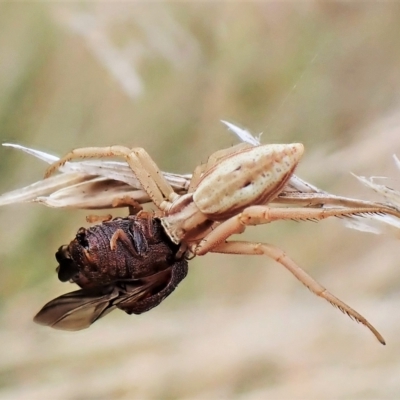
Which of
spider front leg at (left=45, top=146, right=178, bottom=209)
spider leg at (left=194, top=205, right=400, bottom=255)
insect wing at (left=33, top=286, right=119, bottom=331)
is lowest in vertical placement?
insect wing at (left=33, top=286, right=119, bottom=331)

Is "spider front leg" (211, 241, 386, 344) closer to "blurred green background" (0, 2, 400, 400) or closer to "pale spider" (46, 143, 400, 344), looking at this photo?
"pale spider" (46, 143, 400, 344)

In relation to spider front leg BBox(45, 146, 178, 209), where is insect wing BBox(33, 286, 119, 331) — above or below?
below

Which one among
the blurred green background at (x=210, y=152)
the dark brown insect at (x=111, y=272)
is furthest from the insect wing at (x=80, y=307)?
the blurred green background at (x=210, y=152)

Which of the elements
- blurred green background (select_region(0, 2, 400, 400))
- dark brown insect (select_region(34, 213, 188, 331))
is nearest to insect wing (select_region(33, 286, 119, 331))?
dark brown insect (select_region(34, 213, 188, 331))

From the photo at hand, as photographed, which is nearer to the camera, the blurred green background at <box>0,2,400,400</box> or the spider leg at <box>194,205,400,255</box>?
the spider leg at <box>194,205,400,255</box>

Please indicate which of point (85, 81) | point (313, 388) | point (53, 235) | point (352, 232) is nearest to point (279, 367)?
point (313, 388)

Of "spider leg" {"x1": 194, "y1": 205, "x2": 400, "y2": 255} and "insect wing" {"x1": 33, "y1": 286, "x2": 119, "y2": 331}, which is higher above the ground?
"spider leg" {"x1": 194, "y1": 205, "x2": 400, "y2": 255}
